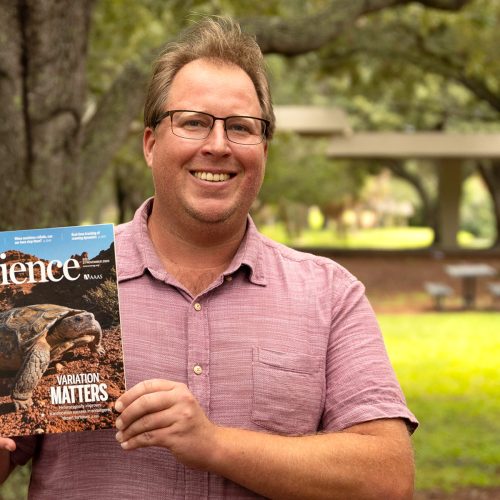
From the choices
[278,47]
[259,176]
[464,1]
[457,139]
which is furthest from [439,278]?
[259,176]

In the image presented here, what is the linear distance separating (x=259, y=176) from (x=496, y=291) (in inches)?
721

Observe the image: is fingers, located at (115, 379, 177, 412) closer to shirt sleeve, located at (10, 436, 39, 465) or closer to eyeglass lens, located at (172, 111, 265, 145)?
shirt sleeve, located at (10, 436, 39, 465)

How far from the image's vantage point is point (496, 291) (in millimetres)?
20281

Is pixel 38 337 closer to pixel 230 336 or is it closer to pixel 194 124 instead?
pixel 230 336

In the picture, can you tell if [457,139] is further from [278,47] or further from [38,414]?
[38,414]

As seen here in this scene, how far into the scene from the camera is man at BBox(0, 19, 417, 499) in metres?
2.46

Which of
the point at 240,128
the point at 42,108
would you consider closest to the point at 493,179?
the point at 42,108

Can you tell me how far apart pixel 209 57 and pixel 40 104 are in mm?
3602

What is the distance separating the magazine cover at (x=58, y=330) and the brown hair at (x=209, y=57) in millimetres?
468

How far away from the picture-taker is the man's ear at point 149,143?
2705mm

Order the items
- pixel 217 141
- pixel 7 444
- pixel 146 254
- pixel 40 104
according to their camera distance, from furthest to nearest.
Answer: pixel 40 104 < pixel 146 254 < pixel 217 141 < pixel 7 444

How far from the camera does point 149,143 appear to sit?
274 cm

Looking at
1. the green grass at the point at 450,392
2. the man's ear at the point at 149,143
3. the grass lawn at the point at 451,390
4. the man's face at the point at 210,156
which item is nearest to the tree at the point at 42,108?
the green grass at the point at 450,392

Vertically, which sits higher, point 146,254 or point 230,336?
point 146,254
